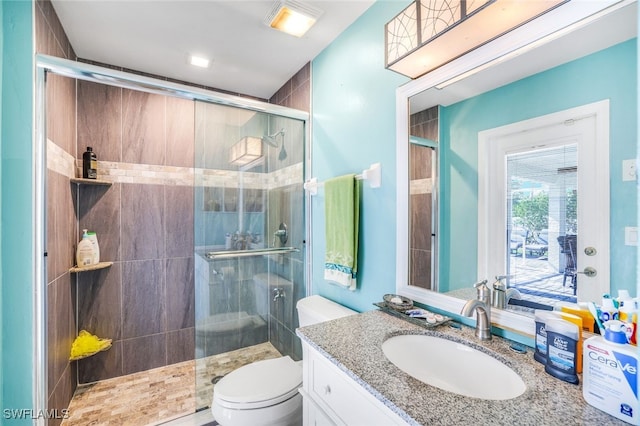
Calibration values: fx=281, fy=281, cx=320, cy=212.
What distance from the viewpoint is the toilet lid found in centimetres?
129

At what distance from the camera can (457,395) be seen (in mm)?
673

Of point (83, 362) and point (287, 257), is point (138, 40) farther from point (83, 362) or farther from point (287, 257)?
point (83, 362)

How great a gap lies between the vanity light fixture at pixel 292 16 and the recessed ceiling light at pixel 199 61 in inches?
27.5

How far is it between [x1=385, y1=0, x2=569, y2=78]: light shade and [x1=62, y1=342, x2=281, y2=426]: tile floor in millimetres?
1931

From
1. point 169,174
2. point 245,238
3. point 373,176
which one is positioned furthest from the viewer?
point 169,174

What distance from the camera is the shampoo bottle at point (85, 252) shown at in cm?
196

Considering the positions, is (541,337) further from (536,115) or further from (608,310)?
(536,115)

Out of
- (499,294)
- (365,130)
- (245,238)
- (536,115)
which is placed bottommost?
(499,294)

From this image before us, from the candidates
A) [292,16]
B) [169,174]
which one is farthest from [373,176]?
[169,174]

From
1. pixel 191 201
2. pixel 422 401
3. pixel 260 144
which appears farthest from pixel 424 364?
pixel 191 201

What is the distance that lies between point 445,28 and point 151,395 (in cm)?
269

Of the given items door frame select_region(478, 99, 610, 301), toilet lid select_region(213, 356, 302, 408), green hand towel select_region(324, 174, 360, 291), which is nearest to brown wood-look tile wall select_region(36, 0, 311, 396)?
green hand towel select_region(324, 174, 360, 291)

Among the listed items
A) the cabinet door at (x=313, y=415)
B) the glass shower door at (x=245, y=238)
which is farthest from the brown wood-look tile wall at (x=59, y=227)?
the cabinet door at (x=313, y=415)

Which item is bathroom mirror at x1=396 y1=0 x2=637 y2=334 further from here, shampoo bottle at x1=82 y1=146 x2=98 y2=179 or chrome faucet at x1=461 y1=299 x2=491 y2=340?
shampoo bottle at x1=82 y1=146 x2=98 y2=179
